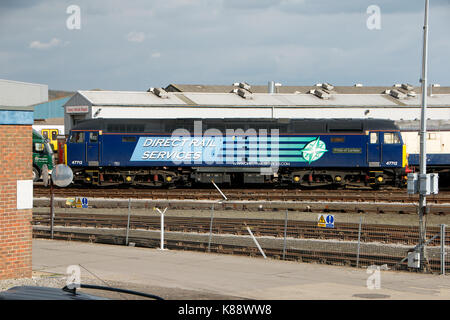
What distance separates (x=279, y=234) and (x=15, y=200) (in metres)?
9.87

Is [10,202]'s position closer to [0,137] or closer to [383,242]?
[0,137]

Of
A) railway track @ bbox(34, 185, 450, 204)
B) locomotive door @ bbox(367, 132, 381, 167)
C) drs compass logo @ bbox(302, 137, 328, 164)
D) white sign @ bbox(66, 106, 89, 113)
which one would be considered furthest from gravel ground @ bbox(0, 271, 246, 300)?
white sign @ bbox(66, 106, 89, 113)

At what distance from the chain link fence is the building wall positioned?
605 centimetres

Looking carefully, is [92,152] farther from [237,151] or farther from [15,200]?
[15,200]

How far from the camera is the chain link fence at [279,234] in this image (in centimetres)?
1781

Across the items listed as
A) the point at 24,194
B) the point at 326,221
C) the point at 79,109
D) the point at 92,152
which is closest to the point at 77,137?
the point at 92,152

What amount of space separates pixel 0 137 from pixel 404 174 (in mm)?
26928

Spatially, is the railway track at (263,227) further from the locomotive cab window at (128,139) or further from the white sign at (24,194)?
the locomotive cab window at (128,139)

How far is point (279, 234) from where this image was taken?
21219 mm

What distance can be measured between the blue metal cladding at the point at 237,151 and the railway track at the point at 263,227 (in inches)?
415

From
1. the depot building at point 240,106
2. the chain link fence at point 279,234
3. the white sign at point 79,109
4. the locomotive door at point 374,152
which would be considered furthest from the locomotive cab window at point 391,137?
the white sign at point 79,109

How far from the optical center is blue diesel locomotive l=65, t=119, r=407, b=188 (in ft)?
117

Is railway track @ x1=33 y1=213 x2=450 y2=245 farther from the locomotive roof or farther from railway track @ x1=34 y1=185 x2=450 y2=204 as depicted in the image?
the locomotive roof
